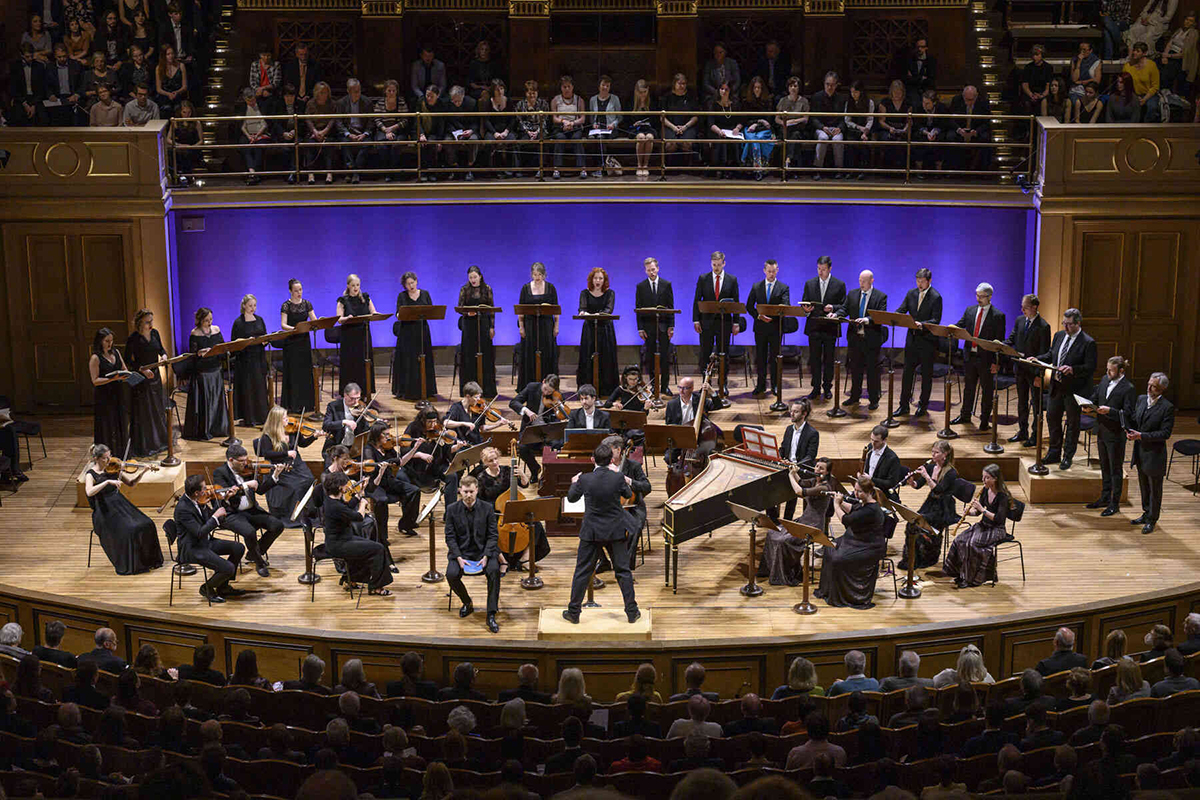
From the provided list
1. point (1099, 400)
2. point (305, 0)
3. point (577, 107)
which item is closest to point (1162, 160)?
point (1099, 400)

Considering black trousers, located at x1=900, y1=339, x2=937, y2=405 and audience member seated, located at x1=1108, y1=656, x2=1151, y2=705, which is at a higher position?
black trousers, located at x1=900, y1=339, x2=937, y2=405

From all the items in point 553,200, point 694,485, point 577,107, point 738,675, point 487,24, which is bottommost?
point 738,675

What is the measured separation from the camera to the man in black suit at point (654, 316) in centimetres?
1384

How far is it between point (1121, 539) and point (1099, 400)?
44.4 inches

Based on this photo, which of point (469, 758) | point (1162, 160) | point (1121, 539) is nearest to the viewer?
point (469, 758)

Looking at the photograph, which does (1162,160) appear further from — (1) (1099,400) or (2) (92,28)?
(2) (92,28)

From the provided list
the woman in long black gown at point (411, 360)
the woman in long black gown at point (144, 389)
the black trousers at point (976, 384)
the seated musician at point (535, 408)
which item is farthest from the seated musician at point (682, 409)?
the woman in long black gown at point (144, 389)

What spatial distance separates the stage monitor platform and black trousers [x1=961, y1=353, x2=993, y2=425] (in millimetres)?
4775

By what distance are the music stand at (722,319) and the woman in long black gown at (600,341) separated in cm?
91

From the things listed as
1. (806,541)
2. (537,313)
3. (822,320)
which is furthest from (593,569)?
(822,320)

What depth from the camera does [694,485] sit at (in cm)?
1062

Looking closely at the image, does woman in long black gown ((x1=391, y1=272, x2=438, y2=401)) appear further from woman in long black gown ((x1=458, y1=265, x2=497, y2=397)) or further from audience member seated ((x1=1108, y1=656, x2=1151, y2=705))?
audience member seated ((x1=1108, y1=656, x2=1151, y2=705))

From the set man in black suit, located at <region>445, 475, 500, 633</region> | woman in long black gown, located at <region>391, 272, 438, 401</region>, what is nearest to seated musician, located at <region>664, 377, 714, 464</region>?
man in black suit, located at <region>445, 475, 500, 633</region>

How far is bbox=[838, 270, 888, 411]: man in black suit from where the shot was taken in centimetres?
1337
